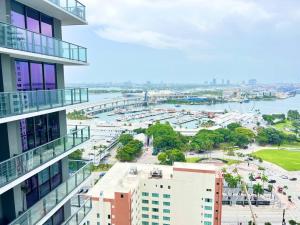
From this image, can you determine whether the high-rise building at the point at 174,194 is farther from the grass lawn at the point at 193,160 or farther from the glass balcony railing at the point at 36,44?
the grass lawn at the point at 193,160

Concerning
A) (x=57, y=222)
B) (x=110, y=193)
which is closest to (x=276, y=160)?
(x=110, y=193)

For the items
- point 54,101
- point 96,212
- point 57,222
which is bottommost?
point 96,212

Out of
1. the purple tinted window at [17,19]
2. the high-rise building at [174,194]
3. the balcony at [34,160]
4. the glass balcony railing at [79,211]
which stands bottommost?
the high-rise building at [174,194]

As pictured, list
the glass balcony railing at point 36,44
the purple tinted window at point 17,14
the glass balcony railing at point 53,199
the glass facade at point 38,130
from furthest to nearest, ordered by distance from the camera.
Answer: the glass facade at point 38,130
the purple tinted window at point 17,14
the glass balcony railing at point 53,199
the glass balcony railing at point 36,44

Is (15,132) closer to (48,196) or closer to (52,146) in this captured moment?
(52,146)

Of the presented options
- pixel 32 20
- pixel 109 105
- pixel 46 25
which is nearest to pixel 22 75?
pixel 32 20

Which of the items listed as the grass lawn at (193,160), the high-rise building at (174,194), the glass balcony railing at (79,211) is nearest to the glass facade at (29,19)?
the glass balcony railing at (79,211)
